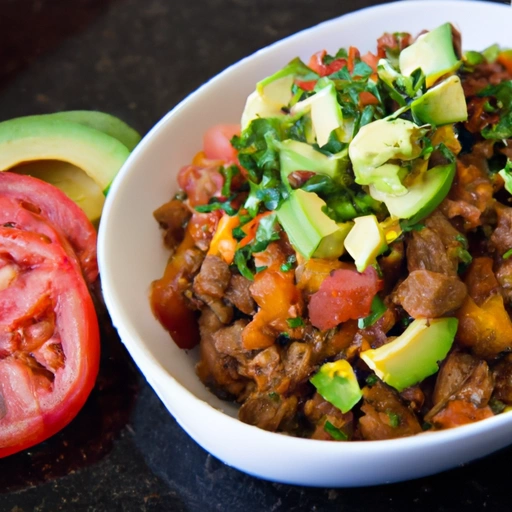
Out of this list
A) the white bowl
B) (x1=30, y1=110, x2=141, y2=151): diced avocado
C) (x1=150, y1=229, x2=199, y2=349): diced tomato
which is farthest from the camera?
(x1=30, y1=110, x2=141, y2=151): diced avocado

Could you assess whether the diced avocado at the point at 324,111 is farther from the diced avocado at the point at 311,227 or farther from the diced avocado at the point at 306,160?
the diced avocado at the point at 311,227

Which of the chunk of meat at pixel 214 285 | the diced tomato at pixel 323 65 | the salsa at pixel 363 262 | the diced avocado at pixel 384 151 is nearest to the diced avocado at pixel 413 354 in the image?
the salsa at pixel 363 262

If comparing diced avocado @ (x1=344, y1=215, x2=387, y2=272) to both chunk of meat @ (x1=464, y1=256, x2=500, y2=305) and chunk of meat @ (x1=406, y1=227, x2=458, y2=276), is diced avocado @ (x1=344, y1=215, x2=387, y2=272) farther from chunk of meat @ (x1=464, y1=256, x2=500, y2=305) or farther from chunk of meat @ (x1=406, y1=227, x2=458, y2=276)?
chunk of meat @ (x1=464, y1=256, x2=500, y2=305)

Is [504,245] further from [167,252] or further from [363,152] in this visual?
[167,252]

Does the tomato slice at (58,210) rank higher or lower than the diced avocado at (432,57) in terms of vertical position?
lower

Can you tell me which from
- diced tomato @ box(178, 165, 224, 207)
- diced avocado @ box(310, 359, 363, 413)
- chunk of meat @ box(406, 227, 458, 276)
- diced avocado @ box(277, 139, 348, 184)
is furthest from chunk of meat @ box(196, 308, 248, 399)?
chunk of meat @ box(406, 227, 458, 276)

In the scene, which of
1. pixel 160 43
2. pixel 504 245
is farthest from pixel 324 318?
pixel 160 43
